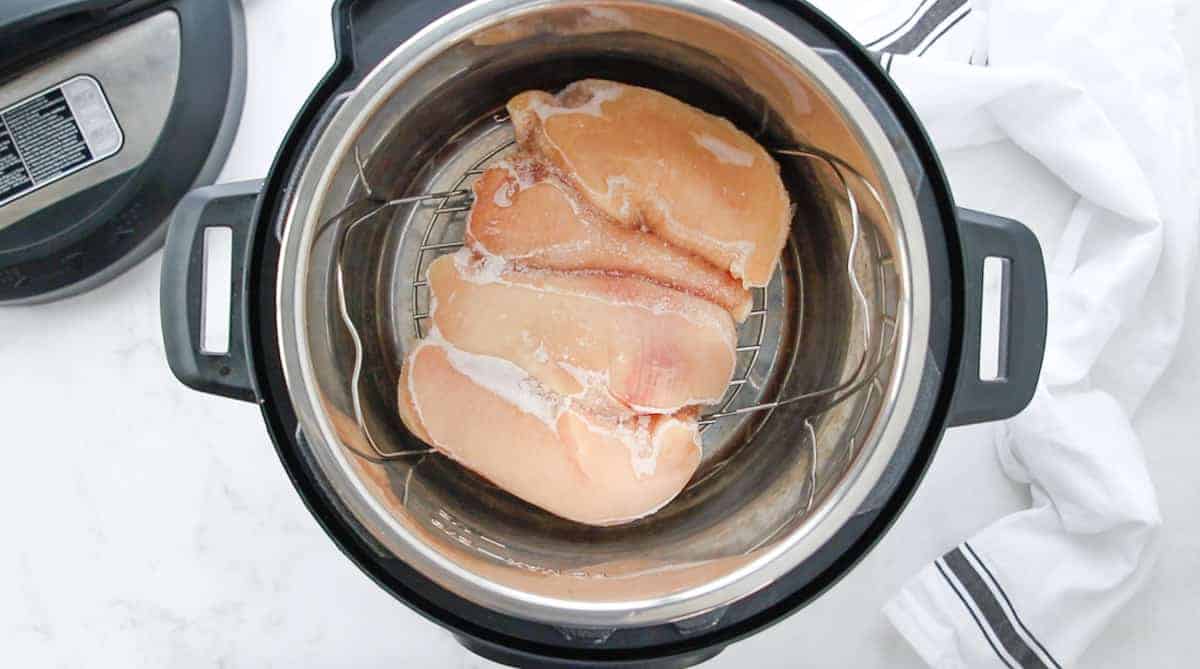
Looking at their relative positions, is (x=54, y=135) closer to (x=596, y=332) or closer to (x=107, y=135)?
(x=107, y=135)

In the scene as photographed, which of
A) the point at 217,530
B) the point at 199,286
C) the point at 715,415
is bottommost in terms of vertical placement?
the point at 217,530

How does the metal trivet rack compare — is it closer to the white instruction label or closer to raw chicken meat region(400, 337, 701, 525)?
raw chicken meat region(400, 337, 701, 525)

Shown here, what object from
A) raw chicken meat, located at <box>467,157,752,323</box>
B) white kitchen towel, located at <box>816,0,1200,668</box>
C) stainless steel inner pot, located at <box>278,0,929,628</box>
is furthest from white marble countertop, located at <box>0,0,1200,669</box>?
raw chicken meat, located at <box>467,157,752,323</box>

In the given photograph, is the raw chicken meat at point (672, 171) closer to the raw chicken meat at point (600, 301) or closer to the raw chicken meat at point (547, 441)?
the raw chicken meat at point (600, 301)

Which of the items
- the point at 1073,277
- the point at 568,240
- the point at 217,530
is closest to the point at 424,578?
the point at 568,240

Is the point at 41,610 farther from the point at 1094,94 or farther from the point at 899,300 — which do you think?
the point at 1094,94
